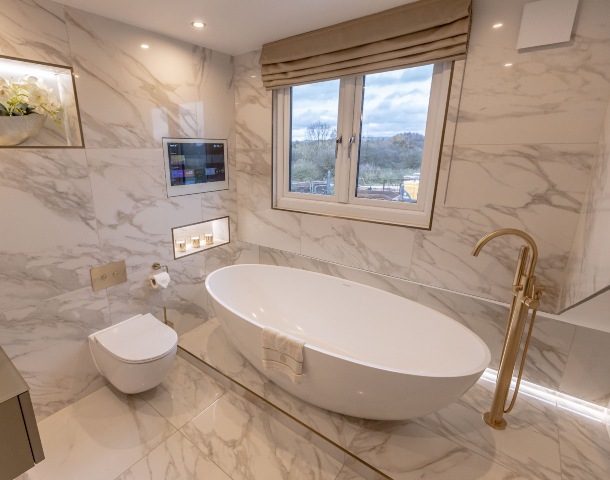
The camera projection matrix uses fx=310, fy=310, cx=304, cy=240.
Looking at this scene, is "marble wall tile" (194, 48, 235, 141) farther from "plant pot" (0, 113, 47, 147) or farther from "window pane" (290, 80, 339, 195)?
"plant pot" (0, 113, 47, 147)

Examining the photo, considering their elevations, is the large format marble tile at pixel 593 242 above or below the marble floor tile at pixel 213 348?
above

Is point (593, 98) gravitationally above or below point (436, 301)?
above

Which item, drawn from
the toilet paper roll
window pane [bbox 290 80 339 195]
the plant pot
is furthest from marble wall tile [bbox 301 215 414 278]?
the plant pot

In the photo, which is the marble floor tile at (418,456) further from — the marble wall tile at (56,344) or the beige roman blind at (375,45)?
the beige roman blind at (375,45)

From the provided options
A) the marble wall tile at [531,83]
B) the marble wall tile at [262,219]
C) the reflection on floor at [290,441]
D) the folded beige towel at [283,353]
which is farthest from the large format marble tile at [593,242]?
the marble wall tile at [262,219]

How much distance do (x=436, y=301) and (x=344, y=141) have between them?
1.35 m

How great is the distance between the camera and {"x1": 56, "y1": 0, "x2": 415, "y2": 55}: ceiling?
174 centimetres

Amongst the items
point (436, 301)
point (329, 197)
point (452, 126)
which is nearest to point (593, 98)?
point (452, 126)

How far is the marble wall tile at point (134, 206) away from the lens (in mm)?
2006

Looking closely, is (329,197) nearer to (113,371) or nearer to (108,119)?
(108,119)

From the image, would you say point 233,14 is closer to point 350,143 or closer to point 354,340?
point 350,143

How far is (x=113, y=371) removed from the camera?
1930 millimetres

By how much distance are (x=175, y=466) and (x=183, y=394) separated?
512 millimetres

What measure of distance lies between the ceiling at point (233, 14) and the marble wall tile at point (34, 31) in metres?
0.11
